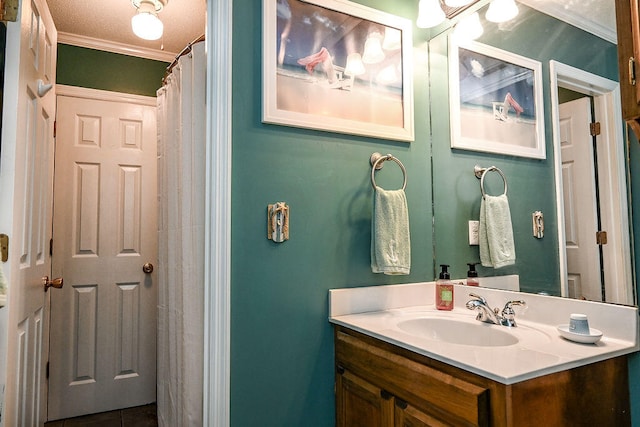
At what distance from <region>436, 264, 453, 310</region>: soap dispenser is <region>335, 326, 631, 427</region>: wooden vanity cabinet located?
0.46m

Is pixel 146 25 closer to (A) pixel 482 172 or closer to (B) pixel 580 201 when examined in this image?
(A) pixel 482 172

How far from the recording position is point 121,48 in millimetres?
2684

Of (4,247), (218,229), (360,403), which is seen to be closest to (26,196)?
(4,247)

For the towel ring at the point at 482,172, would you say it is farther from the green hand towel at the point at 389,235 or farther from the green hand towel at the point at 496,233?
the green hand towel at the point at 389,235

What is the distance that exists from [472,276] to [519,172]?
0.49 metres

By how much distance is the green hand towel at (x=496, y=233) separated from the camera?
63.6 inches

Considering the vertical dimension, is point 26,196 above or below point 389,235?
above

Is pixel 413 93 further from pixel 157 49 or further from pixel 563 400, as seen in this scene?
pixel 157 49

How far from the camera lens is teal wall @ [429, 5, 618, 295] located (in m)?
1.38

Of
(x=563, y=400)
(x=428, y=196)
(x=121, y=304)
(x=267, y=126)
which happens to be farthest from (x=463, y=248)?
(x=121, y=304)

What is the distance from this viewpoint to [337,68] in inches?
65.2

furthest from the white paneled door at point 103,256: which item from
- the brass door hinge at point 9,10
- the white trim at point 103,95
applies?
the brass door hinge at point 9,10

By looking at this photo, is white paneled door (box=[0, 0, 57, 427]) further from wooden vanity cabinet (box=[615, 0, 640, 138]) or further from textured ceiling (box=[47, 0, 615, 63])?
wooden vanity cabinet (box=[615, 0, 640, 138])

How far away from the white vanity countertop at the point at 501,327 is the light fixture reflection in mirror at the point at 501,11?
A: 3.64ft
